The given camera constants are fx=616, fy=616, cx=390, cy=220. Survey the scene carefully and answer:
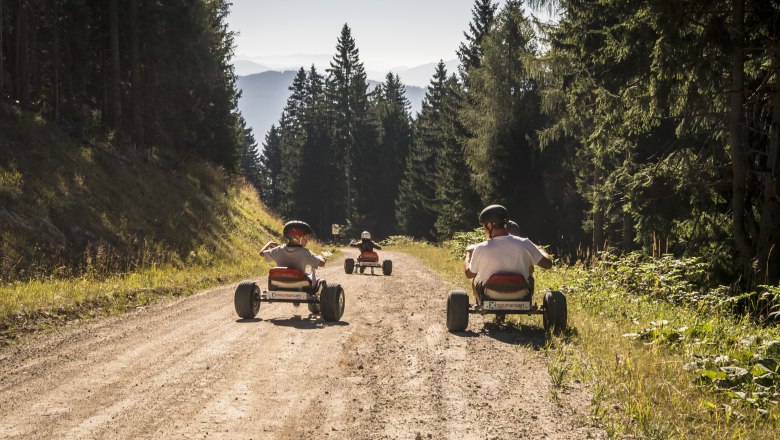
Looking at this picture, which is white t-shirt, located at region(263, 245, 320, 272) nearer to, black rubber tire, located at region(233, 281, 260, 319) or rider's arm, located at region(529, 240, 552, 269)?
black rubber tire, located at region(233, 281, 260, 319)

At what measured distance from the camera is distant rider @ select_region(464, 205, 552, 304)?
9852 mm

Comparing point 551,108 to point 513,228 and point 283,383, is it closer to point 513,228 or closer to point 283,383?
point 513,228

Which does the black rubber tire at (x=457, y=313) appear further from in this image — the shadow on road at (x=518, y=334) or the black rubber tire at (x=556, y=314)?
the black rubber tire at (x=556, y=314)

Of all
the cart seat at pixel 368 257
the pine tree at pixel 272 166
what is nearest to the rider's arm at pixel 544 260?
the cart seat at pixel 368 257

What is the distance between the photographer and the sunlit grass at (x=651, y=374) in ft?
16.2

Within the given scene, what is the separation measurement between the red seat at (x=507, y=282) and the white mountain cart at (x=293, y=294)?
2.93 m

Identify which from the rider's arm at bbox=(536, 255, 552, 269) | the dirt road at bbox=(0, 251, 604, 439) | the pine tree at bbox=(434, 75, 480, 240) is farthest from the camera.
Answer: the pine tree at bbox=(434, 75, 480, 240)

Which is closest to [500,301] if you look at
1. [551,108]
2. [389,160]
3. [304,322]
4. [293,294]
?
[304,322]

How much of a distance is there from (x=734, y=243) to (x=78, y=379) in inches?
474

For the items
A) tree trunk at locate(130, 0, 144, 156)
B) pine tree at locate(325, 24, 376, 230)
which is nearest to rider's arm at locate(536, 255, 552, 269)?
tree trunk at locate(130, 0, 144, 156)

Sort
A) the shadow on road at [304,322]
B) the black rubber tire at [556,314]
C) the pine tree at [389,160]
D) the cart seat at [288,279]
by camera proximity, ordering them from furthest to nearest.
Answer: the pine tree at [389,160] < the cart seat at [288,279] < the shadow on road at [304,322] < the black rubber tire at [556,314]

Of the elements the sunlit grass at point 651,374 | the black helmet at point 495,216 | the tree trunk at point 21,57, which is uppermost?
the tree trunk at point 21,57

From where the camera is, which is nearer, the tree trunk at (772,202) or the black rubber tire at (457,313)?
the black rubber tire at (457,313)

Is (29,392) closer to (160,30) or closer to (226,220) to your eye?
(226,220)
